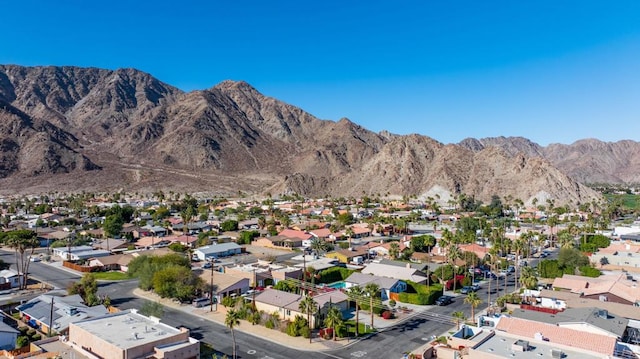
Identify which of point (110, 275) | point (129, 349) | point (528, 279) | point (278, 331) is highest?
point (528, 279)

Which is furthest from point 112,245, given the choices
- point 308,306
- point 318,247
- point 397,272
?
point 308,306

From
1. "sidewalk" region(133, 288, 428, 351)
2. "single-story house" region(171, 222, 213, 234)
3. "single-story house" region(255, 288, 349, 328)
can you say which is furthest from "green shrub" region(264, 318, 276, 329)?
"single-story house" region(171, 222, 213, 234)

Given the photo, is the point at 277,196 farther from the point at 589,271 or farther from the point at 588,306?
the point at 588,306

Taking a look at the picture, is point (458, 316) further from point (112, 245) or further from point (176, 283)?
point (112, 245)

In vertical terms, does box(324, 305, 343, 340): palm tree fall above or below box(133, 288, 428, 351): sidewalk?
above

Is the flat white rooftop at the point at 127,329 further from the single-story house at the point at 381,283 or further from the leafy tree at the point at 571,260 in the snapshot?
the leafy tree at the point at 571,260

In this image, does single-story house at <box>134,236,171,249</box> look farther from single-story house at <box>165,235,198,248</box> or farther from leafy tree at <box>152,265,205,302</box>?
leafy tree at <box>152,265,205,302</box>
